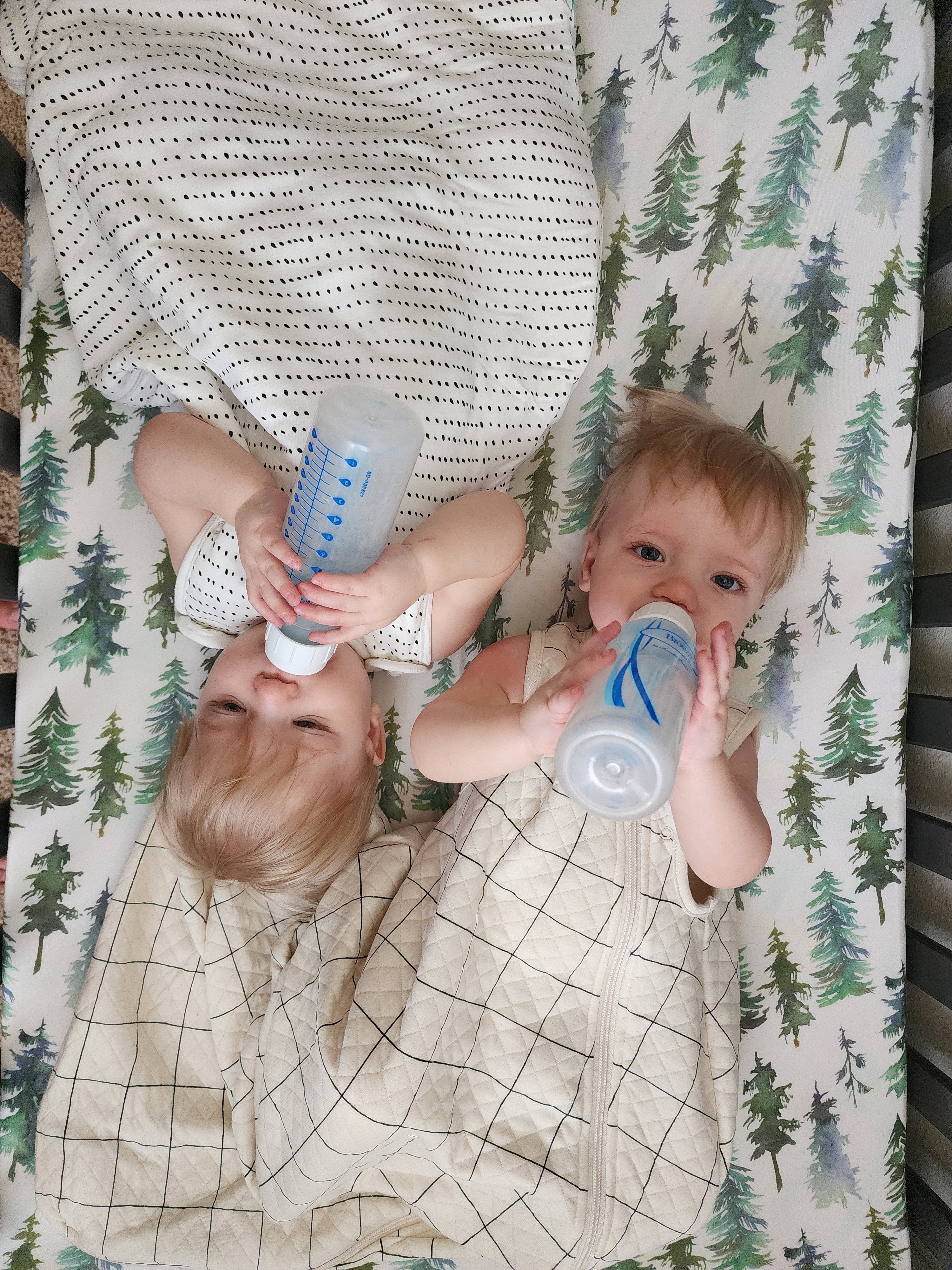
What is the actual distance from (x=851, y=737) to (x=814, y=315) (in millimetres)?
563

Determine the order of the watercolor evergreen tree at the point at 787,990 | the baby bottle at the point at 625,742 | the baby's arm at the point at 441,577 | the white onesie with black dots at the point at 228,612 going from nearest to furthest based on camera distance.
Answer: the baby bottle at the point at 625,742, the baby's arm at the point at 441,577, the white onesie with black dots at the point at 228,612, the watercolor evergreen tree at the point at 787,990

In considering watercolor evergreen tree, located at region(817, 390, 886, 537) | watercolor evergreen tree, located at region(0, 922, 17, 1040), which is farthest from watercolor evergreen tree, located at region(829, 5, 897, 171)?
watercolor evergreen tree, located at region(0, 922, 17, 1040)

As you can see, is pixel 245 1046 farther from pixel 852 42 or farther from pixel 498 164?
pixel 852 42

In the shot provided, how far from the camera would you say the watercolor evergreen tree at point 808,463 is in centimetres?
118

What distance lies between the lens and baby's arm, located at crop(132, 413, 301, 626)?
0.87 meters

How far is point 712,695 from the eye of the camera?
76cm

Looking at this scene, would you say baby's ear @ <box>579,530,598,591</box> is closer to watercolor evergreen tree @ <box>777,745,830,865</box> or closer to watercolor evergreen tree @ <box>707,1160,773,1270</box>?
watercolor evergreen tree @ <box>777,745,830,865</box>

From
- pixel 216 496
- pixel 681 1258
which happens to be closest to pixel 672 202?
pixel 216 496

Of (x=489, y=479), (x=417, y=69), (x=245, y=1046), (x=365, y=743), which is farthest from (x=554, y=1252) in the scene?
(x=417, y=69)

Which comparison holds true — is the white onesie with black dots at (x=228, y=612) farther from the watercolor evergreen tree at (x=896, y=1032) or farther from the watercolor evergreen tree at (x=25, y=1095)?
the watercolor evergreen tree at (x=896, y=1032)

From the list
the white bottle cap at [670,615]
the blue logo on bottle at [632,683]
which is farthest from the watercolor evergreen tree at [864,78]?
the blue logo on bottle at [632,683]

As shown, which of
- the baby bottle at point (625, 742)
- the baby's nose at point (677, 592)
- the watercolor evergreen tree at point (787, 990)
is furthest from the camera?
the watercolor evergreen tree at point (787, 990)

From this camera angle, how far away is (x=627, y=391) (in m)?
1.21

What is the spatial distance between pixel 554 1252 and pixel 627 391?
1064 millimetres
